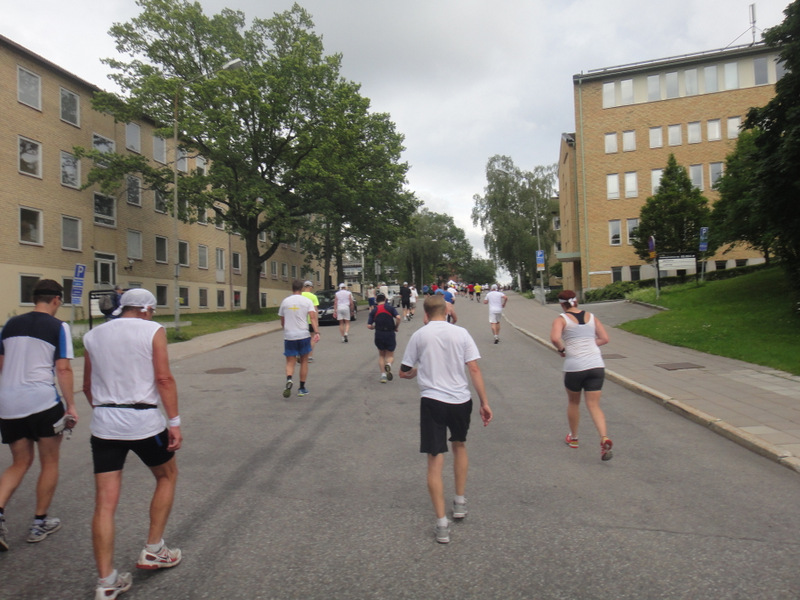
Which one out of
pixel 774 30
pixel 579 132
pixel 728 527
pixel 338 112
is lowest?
pixel 728 527

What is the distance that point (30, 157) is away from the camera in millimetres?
27750

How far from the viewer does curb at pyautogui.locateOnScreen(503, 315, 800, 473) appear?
5961 millimetres

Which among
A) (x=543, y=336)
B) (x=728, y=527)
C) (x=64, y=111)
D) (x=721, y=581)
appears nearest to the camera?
(x=721, y=581)

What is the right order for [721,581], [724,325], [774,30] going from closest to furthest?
[721,581] < [774,30] < [724,325]

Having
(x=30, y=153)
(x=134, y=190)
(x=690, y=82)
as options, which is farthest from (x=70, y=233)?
(x=690, y=82)

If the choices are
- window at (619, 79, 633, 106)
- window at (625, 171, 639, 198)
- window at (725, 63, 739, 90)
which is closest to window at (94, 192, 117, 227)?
window at (625, 171, 639, 198)

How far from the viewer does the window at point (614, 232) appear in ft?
146

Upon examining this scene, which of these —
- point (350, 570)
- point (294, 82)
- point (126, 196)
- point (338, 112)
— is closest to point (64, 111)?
point (126, 196)

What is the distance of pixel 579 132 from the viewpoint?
44875mm

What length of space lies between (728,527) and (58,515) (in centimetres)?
500

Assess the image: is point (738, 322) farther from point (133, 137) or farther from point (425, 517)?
point (133, 137)

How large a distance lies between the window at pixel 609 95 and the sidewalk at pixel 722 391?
33570 mm

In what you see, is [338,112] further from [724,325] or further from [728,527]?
[728,527]

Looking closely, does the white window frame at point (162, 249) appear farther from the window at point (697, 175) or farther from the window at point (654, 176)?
the window at point (697, 175)
